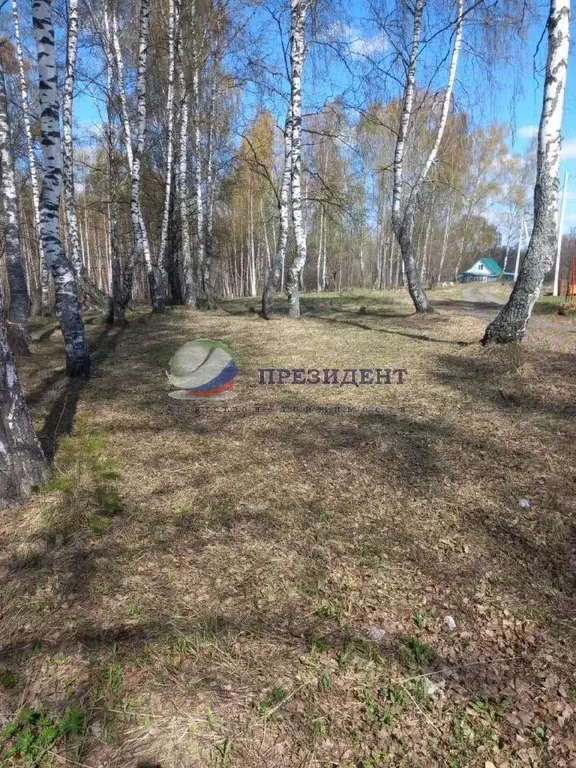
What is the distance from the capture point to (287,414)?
16.2ft

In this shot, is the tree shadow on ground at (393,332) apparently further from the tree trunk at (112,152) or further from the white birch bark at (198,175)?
the tree trunk at (112,152)

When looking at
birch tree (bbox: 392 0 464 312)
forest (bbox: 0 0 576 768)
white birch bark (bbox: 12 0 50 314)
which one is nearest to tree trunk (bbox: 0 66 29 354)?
forest (bbox: 0 0 576 768)

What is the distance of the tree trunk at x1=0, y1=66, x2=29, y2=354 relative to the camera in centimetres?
771

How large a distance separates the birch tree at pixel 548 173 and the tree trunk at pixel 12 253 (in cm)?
787

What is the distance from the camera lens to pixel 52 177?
5570mm

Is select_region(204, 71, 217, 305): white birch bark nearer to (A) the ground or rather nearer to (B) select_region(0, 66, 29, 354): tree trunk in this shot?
(B) select_region(0, 66, 29, 354): tree trunk

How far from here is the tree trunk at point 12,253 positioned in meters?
7.71

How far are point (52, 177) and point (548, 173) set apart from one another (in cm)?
623

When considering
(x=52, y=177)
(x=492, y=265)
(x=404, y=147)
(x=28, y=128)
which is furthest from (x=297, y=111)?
(x=492, y=265)

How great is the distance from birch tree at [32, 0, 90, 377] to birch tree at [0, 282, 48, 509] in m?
3.08

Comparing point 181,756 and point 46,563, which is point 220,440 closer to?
point 46,563

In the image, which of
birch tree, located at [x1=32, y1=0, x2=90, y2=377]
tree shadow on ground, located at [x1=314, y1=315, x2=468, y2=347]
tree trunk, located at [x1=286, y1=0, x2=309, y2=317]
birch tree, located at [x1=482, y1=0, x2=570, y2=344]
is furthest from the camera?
tree trunk, located at [x1=286, y1=0, x2=309, y2=317]

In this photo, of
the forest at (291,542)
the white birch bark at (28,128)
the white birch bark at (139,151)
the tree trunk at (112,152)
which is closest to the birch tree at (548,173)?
the forest at (291,542)

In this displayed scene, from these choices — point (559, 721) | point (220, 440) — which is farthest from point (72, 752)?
point (220, 440)
